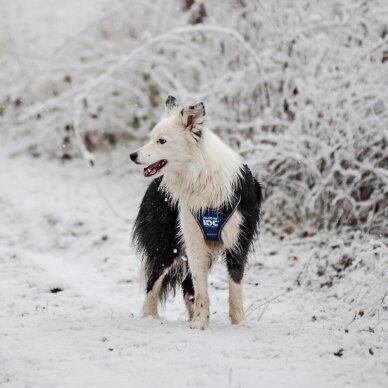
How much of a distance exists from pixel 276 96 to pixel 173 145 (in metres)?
3.95

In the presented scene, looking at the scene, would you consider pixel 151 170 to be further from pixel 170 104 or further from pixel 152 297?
pixel 152 297

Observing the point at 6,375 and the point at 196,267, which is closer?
the point at 6,375

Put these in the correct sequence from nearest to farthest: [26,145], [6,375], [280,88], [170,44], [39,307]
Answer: [6,375]
[39,307]
[280,88]
[170,44]
[26,145]

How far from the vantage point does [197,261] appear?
4543 millimetres

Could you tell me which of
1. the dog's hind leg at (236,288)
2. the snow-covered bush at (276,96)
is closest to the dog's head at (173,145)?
the dog's hind leg at (236,288)

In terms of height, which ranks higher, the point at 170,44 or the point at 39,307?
the point at 170,44

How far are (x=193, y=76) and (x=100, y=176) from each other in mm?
2317

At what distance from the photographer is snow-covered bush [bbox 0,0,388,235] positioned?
259 inches

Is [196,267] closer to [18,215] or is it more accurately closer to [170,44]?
[18,215]

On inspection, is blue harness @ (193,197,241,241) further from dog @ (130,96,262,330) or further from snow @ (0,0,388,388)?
snow @ (0,0,388,388)

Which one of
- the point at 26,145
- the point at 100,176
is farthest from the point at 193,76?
the point at 26,145

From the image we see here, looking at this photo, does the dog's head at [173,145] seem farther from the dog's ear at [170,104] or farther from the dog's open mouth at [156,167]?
the dog's ear at [170,104]

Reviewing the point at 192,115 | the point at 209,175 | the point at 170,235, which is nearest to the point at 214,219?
the point at 209,175

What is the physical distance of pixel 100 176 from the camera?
9938 mm
